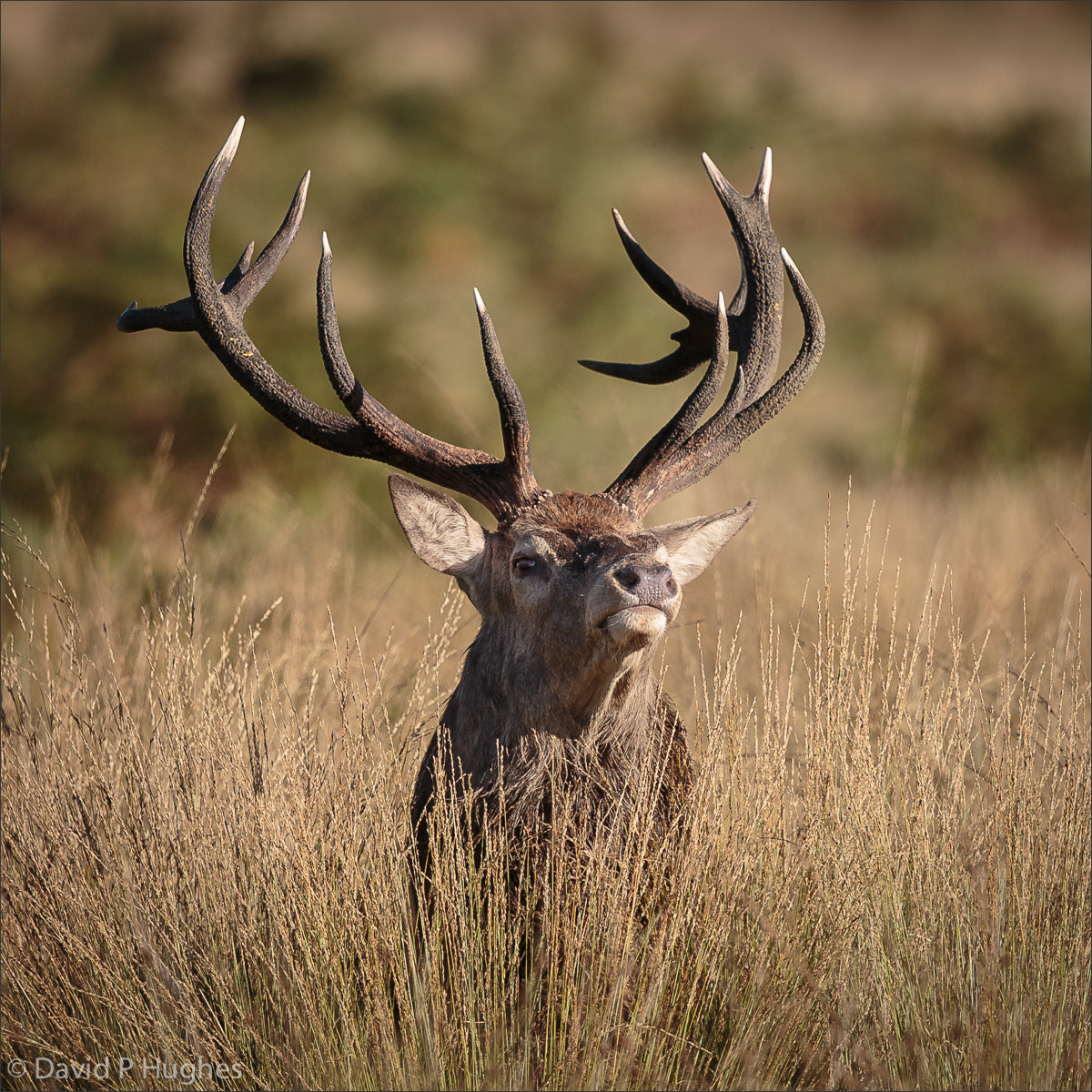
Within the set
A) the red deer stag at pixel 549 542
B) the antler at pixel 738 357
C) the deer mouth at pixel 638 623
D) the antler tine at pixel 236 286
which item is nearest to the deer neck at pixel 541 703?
the red deer stag at pixel 549 542

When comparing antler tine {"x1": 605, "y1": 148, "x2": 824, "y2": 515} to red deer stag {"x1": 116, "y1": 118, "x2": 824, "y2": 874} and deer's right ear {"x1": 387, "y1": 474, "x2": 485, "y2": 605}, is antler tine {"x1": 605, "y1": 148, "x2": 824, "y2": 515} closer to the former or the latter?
red deer stag {"x1": 116, "y1": 118, "x2": 824, "y2": 874}

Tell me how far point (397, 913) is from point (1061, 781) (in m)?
1.63

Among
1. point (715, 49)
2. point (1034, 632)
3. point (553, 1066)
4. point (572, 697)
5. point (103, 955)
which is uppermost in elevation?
point (715, 49)

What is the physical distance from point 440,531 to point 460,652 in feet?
3.66

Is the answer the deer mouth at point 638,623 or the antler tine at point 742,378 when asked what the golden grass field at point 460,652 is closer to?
the deer mouth at point 638,623

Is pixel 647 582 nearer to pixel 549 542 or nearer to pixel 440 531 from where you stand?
pixel 549 542

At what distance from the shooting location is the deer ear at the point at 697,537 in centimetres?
359

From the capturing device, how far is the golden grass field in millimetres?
2875

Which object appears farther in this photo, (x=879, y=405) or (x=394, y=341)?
(x=879, y=405)

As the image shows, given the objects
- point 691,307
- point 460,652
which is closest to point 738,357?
point 691,307

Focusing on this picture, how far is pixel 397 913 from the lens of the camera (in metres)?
2.96

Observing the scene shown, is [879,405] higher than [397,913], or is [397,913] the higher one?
[879,405]

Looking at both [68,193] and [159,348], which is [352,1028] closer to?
[159,348]

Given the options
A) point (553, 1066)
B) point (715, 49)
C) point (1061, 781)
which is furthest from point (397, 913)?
point (715, 49)
